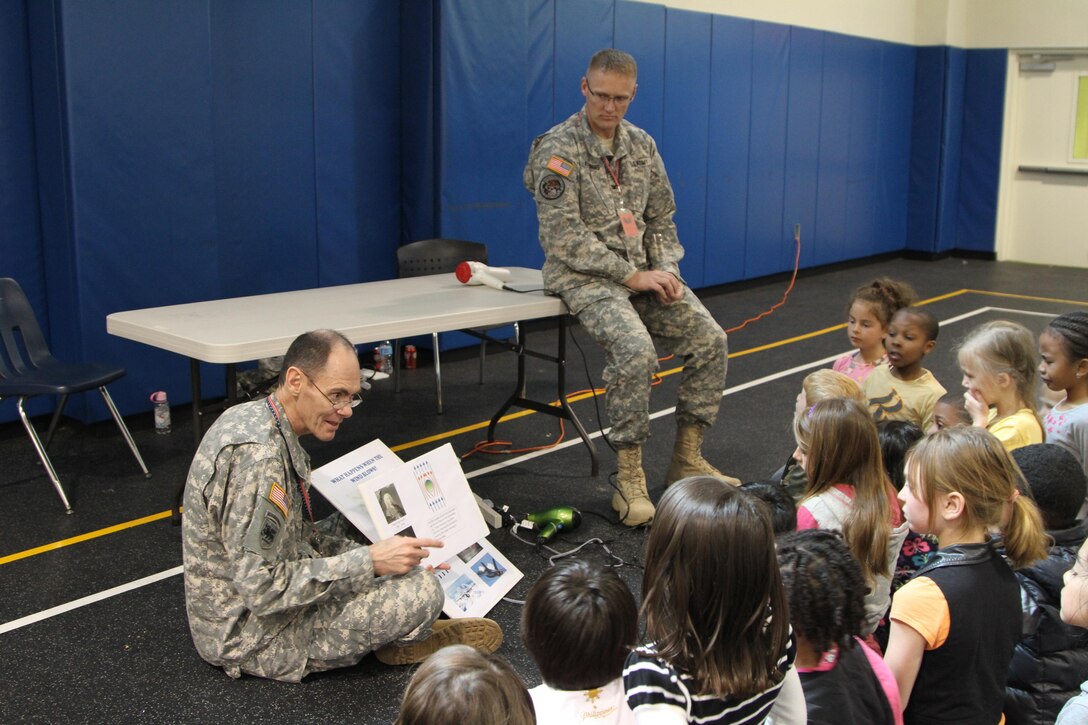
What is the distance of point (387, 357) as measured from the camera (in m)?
6.62

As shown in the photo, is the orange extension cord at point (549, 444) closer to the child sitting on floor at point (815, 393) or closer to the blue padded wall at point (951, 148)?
the child sitting on floor at point (815, 393)

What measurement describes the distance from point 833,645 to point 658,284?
2766mm

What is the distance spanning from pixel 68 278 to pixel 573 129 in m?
2.60

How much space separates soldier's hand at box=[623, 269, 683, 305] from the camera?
4508 millimetres

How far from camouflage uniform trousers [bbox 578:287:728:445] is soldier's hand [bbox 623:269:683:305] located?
55 mm

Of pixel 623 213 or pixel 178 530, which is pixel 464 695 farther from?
pixel 623 213

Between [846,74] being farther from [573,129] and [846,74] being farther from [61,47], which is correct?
[61,47]

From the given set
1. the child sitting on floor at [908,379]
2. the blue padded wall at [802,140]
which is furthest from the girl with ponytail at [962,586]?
the blue padded wall at [802,140]

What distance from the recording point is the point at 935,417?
139 inches

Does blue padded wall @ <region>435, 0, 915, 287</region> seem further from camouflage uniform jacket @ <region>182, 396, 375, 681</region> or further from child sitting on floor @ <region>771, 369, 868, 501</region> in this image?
camouflage uniform jacket @ <region>182, 396, 375, 681</region>

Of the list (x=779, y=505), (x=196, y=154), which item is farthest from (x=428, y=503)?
(x=196, y=154)

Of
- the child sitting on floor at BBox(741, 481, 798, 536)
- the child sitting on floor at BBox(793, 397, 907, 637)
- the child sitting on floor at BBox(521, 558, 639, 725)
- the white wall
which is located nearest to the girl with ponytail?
the child sitting on floor at BBox(793, 397, 907, 637)

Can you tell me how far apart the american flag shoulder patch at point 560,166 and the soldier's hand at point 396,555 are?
2072 mm

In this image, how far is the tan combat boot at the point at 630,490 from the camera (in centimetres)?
421
